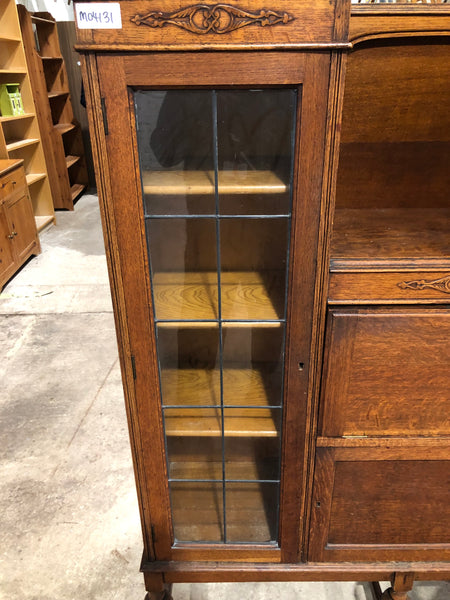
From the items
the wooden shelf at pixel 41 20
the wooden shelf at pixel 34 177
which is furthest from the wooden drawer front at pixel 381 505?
the wooden shelf at pixel 41 20

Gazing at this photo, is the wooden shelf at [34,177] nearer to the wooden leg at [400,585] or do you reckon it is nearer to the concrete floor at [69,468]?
the concrete floor at [69,468]

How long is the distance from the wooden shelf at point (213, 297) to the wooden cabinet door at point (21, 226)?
2.87 metres

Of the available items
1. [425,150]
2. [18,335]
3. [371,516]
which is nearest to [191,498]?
[371,516]

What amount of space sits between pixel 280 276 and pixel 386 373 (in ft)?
1.17

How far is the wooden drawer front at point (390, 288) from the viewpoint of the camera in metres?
1.02

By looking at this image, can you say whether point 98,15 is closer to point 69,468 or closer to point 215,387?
point 215,387

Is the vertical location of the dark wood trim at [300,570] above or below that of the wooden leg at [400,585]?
above

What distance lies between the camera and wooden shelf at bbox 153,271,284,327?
1084 mm

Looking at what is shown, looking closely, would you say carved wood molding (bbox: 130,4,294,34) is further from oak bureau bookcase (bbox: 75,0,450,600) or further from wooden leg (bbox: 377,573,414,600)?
wooden leg (bbox: 377,573,414,600)

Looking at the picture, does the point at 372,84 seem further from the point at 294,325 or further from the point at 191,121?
the point at 294,325

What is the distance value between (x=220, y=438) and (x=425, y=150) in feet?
3.26

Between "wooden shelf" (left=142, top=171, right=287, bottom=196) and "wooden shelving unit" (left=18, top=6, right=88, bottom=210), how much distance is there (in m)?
4.42

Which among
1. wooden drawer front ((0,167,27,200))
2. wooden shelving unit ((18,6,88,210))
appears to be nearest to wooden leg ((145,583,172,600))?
wooden drawer front ((0,167,27,200))

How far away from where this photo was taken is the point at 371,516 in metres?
1.28
